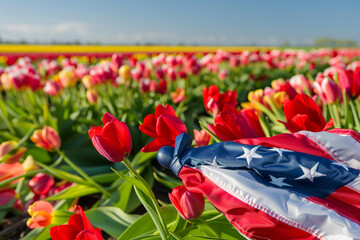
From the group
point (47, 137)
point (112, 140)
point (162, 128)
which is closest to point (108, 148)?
point (112, 140)

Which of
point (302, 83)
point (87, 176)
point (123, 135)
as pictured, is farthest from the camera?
point (302, 83)

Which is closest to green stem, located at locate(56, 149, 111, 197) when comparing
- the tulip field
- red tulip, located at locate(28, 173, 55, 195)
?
the tulip field

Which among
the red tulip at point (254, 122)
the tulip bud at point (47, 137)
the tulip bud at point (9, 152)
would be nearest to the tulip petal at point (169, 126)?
the red tulip at point (254, 122)

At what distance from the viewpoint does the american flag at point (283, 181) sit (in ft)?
2.19

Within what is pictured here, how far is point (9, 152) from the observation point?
177 cm

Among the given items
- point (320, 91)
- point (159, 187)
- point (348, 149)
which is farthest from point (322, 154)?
point (159, 187)

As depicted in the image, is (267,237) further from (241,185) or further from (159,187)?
(159,187)

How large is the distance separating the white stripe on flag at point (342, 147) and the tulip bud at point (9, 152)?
5.19 ft

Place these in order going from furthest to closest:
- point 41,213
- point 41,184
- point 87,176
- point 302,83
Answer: point 302,83
point 41,184
point 87,176
point 41,213

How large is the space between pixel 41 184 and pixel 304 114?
1424 mm

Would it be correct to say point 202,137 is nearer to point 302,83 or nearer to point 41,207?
point 41,207

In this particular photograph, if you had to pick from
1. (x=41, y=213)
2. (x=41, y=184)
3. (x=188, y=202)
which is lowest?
(x=41, y=184)

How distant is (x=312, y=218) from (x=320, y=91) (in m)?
0.92

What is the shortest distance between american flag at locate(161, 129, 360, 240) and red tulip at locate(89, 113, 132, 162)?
5.4 inches
